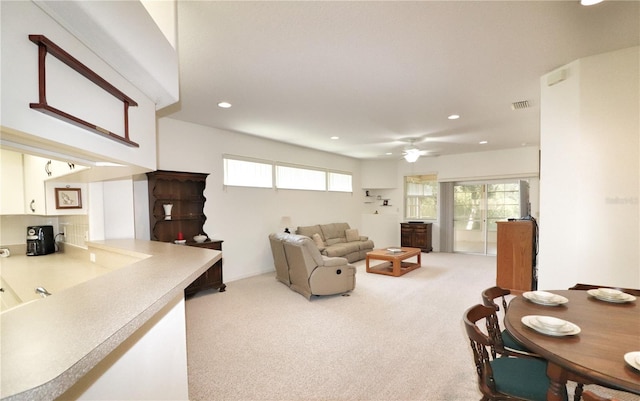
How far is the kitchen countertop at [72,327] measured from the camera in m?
0.58

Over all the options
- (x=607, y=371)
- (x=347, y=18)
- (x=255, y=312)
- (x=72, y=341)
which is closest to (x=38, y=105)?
(x=72, y=341)

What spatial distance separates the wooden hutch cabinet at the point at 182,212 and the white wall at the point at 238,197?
20 centimetres

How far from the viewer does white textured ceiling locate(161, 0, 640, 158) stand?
6.88 ft

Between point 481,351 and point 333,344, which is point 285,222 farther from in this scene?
point 481,351

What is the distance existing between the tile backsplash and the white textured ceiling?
1791 mm

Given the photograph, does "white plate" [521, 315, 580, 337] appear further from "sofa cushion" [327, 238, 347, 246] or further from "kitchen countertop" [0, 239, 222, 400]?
"sofa cushion" [327, 238, 347, 246]

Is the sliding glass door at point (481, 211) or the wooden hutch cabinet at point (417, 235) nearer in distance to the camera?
the sliding glass door at point (481, 211)

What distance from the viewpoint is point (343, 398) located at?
7.09 feet

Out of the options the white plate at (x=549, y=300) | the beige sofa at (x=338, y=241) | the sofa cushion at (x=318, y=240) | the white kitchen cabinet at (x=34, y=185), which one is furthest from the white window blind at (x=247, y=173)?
the white plate at (x=549, y=300)

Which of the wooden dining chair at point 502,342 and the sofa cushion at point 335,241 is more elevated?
the wooden dining chair at point 502,342

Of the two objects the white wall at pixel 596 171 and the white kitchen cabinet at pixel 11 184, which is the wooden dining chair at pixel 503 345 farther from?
the white kitchen cabinet at pixel 11 184

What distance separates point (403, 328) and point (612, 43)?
324cm

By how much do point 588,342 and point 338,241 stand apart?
231 inches

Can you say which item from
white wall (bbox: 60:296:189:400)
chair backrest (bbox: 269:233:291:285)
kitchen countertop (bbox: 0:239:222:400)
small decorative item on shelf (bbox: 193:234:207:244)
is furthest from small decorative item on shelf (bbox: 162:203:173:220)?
kitchen countertop (bbox: 0:239:222:400)
